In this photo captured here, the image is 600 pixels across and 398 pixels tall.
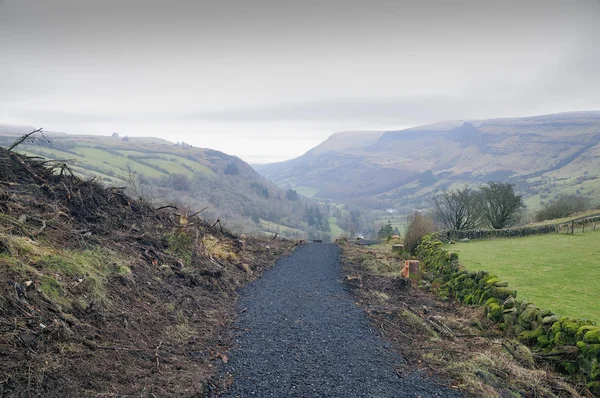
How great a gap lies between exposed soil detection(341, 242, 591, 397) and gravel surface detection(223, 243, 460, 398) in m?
0.41

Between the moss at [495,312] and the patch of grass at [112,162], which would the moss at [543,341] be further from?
the patch of grass at [112,162]

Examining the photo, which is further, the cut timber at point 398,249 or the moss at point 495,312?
the cut timber at point 398,249

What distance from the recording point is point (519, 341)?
21.1 feet

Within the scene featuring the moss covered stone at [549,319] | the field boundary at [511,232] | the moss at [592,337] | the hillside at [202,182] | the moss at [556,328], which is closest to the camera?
the moss at [592,337]

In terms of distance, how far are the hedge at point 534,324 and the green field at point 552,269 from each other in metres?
0.50

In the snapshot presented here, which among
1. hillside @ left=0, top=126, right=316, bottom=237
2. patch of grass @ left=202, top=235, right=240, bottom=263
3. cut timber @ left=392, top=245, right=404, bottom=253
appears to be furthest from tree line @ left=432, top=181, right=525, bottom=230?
hillside @ left=0, top=126, right=316, bottom=237

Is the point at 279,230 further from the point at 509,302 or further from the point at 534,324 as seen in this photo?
the point at 534,324

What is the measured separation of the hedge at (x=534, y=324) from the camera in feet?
16.8

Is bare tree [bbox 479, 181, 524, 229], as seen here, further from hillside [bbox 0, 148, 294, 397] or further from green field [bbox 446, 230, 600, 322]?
hillside [bbox 0, 148, 294, 397]

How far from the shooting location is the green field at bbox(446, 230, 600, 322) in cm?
701

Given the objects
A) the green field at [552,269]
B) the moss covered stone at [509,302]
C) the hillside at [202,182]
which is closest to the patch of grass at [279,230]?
the hillside at [202,182]

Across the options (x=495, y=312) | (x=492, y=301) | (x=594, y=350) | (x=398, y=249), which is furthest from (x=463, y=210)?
(x=594, y=350)

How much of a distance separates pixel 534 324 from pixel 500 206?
2147 cm

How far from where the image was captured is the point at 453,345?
6441 mm
